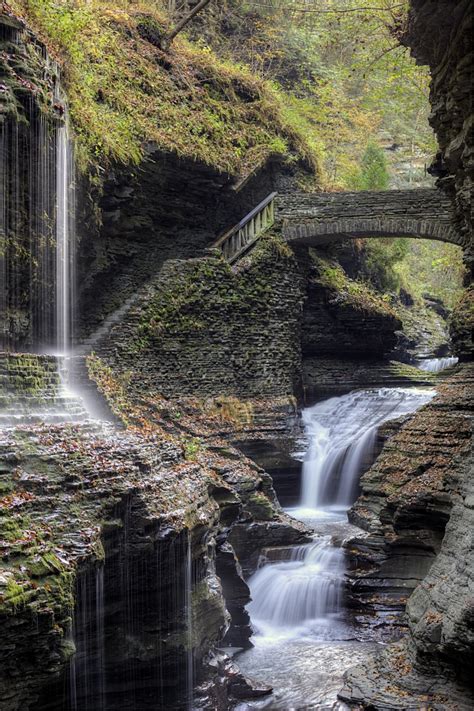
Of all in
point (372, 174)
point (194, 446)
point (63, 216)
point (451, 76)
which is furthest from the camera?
point (372, 174)

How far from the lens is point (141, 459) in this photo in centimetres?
918

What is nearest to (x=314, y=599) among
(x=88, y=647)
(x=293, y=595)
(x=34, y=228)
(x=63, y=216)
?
(x=293, y=595)

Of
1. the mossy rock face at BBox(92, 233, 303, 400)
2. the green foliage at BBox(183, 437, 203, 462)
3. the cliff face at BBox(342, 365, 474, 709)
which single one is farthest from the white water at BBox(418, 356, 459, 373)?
the green foliage at BBox(183, 437, 203, 462)

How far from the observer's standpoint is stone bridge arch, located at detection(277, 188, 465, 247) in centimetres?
1978

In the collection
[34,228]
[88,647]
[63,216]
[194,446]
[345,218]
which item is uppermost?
[345,218]

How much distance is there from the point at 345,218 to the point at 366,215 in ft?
1.99

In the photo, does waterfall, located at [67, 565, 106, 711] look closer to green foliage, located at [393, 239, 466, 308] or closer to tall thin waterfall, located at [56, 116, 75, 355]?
tall thin waterfall, located at [56, 116, 75, 355]

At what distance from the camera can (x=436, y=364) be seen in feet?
86.3

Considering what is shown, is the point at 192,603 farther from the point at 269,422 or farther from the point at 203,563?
the point at 269,422

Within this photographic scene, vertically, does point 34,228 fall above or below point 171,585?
above

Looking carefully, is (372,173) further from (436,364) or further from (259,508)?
(259,508)

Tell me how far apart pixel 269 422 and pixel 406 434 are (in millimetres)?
5302

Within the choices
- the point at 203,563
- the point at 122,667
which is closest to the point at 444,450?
the point at 203,563

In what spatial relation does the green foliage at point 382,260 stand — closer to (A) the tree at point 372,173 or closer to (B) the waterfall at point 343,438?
(A) the tree at point 372,173
